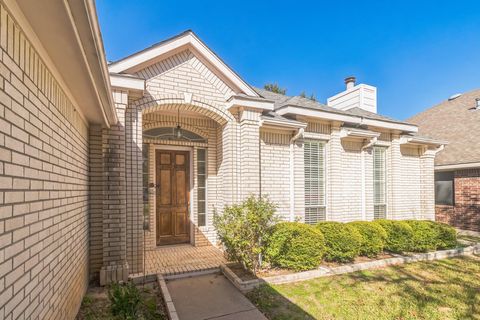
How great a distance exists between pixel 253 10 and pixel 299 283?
14.0 m

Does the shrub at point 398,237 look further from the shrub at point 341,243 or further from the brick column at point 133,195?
the brick column at point 133,195

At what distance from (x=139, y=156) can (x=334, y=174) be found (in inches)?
213

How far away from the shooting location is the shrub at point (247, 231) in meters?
5.12

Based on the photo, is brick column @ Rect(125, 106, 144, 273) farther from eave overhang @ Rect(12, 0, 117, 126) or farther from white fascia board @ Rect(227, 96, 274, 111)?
white fascia board @ Rect(227, 96, 274, 111)

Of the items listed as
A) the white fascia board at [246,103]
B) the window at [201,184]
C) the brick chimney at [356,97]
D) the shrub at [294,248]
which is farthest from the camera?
the brick chimney at [356,97]

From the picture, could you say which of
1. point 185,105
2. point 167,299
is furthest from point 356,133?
point 167,299

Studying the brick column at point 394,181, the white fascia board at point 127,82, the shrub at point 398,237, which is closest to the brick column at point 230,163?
the white fascia board at point 127,82

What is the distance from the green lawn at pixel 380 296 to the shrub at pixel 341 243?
1.58ft

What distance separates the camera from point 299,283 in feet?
16.6

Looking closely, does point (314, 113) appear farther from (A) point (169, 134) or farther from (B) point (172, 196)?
(B) point (172, 196)

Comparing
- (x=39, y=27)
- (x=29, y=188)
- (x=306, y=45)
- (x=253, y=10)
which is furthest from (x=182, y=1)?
(x=306, y=45)

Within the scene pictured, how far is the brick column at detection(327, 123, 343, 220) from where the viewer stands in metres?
7.53

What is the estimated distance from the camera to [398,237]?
6.81 meters

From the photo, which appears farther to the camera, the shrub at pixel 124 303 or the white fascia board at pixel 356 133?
the white fascia board at pixel 356 133
